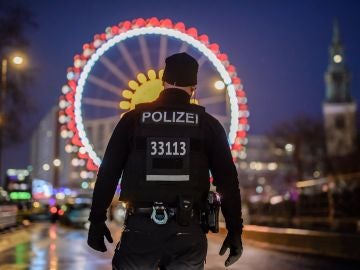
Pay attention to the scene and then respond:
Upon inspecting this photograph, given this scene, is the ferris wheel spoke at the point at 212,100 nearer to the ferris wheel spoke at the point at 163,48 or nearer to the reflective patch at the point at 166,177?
the ferris wheel spoke at the point at 163,48

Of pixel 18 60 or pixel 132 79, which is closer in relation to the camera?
pixel 132 79

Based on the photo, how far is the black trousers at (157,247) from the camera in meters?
3.91

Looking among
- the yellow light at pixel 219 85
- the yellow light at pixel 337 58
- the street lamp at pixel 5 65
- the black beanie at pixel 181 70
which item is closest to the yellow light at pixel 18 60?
the street lamp at pixel 5 65

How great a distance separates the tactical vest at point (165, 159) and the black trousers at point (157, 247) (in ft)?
0.51

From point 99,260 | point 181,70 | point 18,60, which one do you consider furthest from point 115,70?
point 18,60

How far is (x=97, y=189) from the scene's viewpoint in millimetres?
4102

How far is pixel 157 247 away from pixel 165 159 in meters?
0.49

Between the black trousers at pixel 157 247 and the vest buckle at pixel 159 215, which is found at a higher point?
the vest buckle at pixel 159 215

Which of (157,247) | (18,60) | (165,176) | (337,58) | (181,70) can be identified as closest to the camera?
(157,247)

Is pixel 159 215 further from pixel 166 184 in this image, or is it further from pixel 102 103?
pixel 102 103

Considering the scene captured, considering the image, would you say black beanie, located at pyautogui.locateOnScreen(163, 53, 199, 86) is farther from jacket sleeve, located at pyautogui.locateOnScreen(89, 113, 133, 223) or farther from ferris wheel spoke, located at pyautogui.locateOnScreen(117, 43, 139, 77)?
ferris wheel spoke, located at pyautogui.locateOnScreen(117, 43, 139, 77)

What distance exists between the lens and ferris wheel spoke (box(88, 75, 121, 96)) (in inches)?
789

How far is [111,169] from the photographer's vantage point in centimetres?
412

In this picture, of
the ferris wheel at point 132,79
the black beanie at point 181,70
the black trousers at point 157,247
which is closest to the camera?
the black trousers at point 157,247
